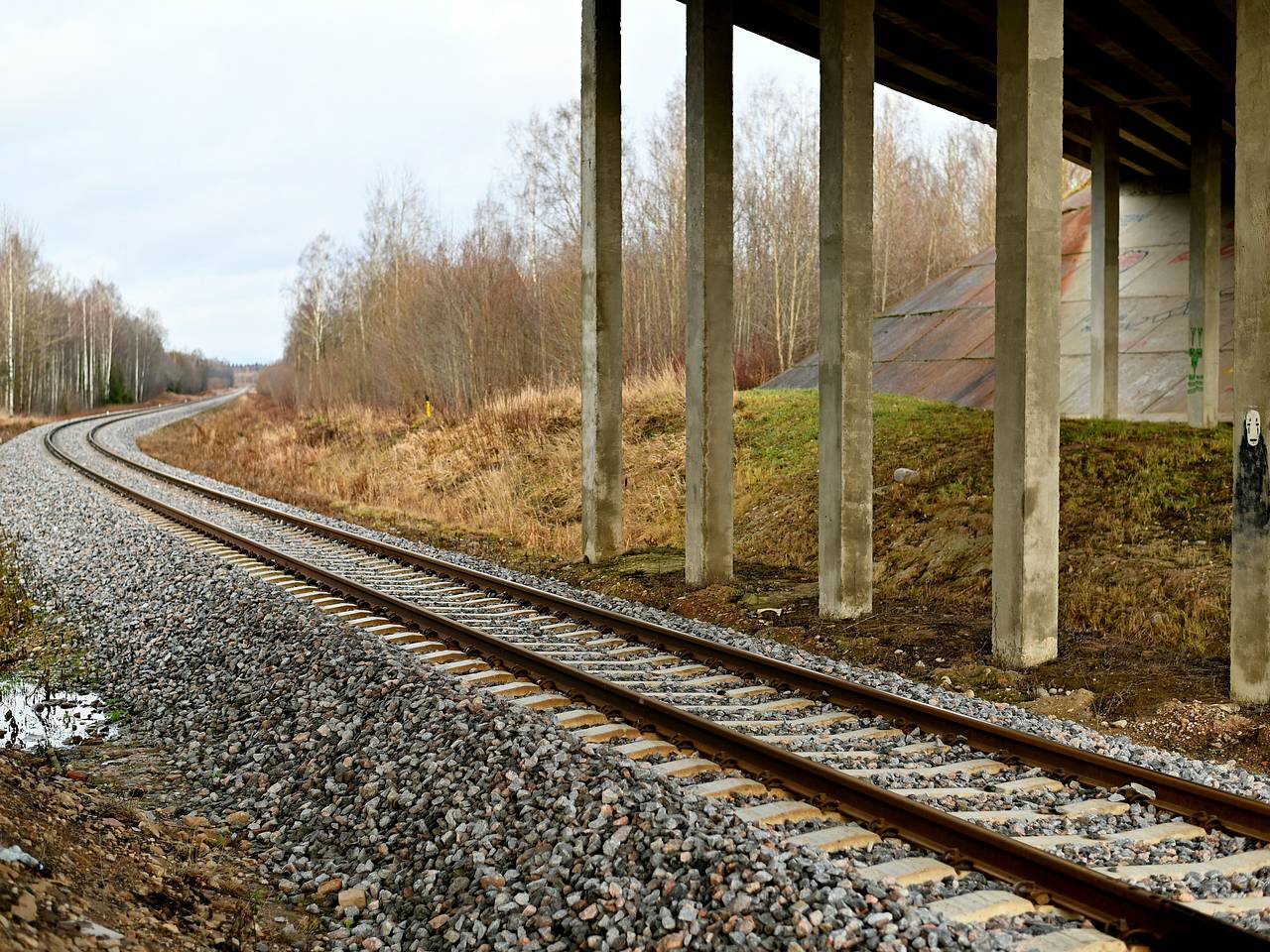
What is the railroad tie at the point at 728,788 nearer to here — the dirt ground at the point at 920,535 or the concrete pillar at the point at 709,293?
the dirt ground at the point at 920,535

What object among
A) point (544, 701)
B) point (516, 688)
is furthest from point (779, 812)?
point (516, 688)

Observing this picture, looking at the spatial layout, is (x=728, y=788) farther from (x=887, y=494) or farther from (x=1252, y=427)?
(x=887, y=494)

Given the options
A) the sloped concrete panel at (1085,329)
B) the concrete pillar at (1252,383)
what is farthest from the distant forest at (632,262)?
the concrete pillar at (1252,383)

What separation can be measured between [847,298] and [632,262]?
2480 cm

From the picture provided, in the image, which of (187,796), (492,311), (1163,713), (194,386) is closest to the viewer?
(187,796)

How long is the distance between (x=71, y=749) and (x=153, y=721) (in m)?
0.58

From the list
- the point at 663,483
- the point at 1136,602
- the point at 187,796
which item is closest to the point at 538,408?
the point at 663,483

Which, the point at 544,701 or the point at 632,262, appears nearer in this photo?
the point at 544,701

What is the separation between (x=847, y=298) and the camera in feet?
31.1

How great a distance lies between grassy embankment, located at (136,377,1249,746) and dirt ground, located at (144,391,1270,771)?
3 centimetres

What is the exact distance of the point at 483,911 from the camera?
13.4 feet

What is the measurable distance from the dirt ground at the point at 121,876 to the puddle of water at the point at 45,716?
90 centimetres

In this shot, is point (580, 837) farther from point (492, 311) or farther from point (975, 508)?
point (492, 311)

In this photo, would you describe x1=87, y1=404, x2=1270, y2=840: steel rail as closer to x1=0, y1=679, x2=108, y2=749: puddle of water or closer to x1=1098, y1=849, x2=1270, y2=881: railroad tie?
x1=1098, y1=849, x2=1270, y2=881: railroad tie
